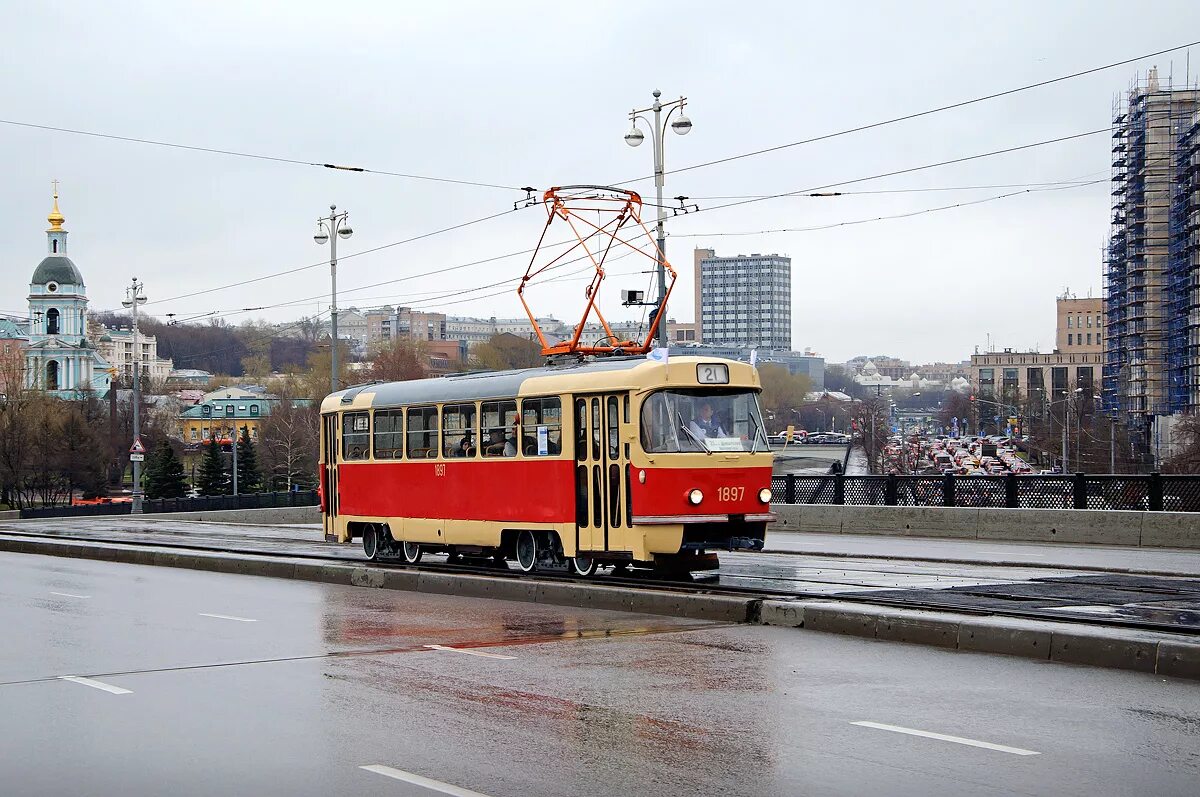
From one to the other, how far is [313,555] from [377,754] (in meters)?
18.5

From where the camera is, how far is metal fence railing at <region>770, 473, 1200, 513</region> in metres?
25.7

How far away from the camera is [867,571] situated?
19422mm

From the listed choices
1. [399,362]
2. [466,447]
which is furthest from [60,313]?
[466,447]

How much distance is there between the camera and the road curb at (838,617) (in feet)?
36.2

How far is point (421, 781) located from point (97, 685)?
4.56 metres

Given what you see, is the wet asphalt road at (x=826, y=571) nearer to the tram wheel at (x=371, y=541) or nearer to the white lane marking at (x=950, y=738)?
the tram wheel at (x=371, y=541)

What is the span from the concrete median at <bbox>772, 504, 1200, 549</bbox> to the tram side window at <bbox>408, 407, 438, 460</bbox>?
11902mm

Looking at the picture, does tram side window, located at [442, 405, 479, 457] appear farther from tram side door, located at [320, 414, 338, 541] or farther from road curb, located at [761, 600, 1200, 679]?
road curb, located at [761, 600, 1200, 679]

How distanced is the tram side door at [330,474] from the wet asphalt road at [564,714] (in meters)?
10.3

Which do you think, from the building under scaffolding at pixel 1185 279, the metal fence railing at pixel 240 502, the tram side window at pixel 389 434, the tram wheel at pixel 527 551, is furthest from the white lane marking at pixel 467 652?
the building under scaffolding at pixel 1185 279

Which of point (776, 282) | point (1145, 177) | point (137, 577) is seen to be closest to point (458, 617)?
point (137, 577)

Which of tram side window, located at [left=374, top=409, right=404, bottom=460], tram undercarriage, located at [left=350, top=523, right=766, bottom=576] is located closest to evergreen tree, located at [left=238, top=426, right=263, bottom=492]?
tram undercarriage, located at [left=350, top=523, right=766, bottom=576]

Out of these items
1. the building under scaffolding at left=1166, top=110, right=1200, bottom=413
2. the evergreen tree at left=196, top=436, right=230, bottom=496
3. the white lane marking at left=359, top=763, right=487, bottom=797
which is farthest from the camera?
the evergreen tree at left=196, top=436, right=230, bottom=496

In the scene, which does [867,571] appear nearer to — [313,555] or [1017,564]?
[1017,564]
